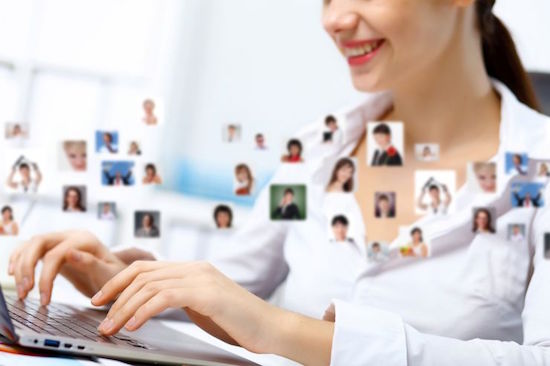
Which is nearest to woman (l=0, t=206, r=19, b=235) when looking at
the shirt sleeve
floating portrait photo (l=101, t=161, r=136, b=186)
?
floating portrait photo (l=101, t=161, r=136, b=186)

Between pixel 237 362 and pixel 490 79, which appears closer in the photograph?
pixel 237 362

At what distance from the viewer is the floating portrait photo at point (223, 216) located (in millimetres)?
1223

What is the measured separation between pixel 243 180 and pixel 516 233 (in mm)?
445

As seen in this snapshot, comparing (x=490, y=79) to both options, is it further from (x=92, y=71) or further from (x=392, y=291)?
(x=92, y=71)

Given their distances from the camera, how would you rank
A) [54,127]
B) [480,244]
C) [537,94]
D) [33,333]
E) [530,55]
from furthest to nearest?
[54,127] → [530,55] → [537,94] → [480,244] → [33,333]

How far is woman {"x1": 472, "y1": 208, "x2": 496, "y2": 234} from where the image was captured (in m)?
0.97

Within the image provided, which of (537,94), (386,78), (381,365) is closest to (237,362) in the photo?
(381,365)

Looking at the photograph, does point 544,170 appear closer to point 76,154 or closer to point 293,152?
point 293,152

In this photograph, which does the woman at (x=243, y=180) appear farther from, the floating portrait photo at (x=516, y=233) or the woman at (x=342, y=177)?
the floating portrait photo at (x=516, y=233)

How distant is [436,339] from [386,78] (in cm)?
44

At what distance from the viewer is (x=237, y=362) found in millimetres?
646

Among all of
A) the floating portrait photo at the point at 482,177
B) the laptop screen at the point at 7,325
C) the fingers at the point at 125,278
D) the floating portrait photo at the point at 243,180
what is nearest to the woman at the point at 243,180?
the floating portrait photo at the point at 243,180

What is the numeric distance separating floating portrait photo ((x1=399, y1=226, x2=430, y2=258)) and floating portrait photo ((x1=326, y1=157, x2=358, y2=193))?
13 centimetres

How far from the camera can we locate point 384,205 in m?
1.10
